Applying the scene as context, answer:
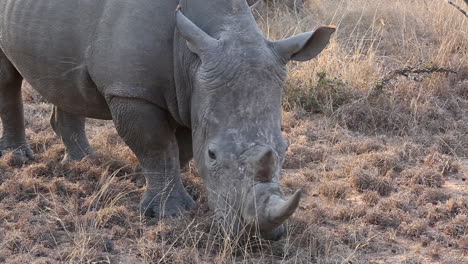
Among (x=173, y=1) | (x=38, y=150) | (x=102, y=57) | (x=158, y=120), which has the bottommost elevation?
(x=38, y=150)

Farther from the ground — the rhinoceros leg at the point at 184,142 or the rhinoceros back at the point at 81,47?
the rhinoceros back at the point at 81,47

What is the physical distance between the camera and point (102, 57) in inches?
203

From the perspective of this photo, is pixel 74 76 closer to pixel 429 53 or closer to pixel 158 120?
pixel 158 120

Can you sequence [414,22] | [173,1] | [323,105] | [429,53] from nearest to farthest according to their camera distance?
[173,1] < [323,105] < [429,53] < [414,22]

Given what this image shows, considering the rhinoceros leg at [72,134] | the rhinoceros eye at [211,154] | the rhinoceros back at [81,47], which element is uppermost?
the rhinoceros back at [81,47]

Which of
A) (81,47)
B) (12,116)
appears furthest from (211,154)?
(12,116)

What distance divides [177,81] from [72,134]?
1918 millimetres

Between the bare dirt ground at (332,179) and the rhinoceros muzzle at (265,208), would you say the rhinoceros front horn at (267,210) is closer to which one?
the rhinoceros muzzle at (265,208)

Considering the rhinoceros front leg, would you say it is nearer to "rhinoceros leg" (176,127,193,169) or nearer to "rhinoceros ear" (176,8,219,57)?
"rhinoceros leg" (176,127,193,169)

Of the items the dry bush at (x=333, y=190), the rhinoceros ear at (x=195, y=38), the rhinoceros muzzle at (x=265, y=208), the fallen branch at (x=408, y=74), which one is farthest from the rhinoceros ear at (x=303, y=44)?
the fallen branch at (x=408, y=74)

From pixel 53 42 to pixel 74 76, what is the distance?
273 mm

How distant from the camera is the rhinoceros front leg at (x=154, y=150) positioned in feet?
Result: 17.0

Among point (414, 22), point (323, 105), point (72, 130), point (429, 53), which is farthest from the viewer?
point (414, 22)

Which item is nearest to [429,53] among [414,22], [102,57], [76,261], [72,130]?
[414,22]
